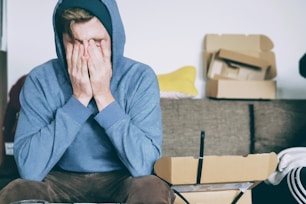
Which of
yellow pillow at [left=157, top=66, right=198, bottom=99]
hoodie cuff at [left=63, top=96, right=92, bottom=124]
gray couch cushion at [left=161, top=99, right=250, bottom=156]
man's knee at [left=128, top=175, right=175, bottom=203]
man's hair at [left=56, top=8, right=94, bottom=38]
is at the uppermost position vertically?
man's hair at [left=56, top=8, right=94, bottom=38]

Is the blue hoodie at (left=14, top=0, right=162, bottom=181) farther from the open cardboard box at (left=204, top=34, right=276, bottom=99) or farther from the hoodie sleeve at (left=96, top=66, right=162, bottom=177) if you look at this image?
the open cardboard box at (left=204, top=34, right=276, bottom=99)

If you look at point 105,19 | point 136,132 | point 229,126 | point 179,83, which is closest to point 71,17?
point 105,19

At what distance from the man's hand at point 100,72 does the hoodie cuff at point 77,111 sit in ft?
0.15

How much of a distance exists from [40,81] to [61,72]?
0.28 ft

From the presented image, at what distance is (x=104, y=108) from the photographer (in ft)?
4.90

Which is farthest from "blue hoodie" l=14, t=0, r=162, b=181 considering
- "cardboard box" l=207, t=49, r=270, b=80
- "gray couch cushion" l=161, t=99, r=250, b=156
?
"cardboard box" l=207, t=49, r=270, b=80

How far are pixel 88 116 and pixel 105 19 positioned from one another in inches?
12.8

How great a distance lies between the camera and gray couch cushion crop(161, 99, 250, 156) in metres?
2.12

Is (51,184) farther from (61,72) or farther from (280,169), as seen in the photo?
(280,169)

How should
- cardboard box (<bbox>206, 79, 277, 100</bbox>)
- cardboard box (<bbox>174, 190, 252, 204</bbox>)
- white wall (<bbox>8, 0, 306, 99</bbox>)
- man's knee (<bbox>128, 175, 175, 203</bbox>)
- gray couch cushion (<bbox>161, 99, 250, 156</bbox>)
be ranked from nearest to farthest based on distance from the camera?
man's knee (<bbox>128, 175, 175, 203</bbox>) → cardboard box (<bbox>174, 190, 252, 204</bbox>) → gray couch cushion (<bbox>161, 99, 250, 156</bbox>) → cardboard box (<bbox>206, 79, 277, 100</bbox>) → white wall (<bbox>8, 0, 306, 99</bbox>)

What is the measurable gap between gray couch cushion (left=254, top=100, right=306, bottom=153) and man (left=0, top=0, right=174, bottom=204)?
76cm

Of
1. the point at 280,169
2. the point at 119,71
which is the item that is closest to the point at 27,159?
the point at 119,71

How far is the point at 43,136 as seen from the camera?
147 cm

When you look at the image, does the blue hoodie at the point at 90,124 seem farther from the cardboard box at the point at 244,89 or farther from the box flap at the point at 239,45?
the box flap at the point at 239,45
